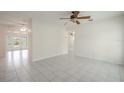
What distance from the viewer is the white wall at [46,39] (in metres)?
4.95

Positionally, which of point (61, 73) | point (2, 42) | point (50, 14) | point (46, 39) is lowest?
point (61, 73)

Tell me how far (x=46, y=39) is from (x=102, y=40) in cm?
338

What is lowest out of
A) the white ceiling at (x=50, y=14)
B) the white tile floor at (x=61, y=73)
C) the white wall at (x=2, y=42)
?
the white tile floor at (x=61, y=73)

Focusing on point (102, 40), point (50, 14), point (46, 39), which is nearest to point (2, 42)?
point (46, 39)

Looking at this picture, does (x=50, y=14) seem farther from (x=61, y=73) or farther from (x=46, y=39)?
(x=61, y=73)

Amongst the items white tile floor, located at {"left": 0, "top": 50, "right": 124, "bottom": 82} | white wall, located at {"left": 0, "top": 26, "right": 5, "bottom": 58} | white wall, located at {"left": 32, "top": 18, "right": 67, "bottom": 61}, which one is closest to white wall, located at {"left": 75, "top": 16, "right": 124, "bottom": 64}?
white tile floor, located at {"left": 0, "top": 50, "right": 124, "bottom": 82}

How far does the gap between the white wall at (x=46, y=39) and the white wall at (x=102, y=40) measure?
4.34 feet

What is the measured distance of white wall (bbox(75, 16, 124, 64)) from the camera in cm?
450

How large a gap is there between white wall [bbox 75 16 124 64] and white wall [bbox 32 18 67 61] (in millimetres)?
1323

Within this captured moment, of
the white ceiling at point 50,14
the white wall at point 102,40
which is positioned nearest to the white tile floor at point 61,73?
the white wall at point 102,40

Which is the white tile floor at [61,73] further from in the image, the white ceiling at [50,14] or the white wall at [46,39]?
the white ceiling at [50,14]

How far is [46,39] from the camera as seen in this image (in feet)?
18.6

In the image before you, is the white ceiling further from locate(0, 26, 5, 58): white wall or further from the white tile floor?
the white tile floor
